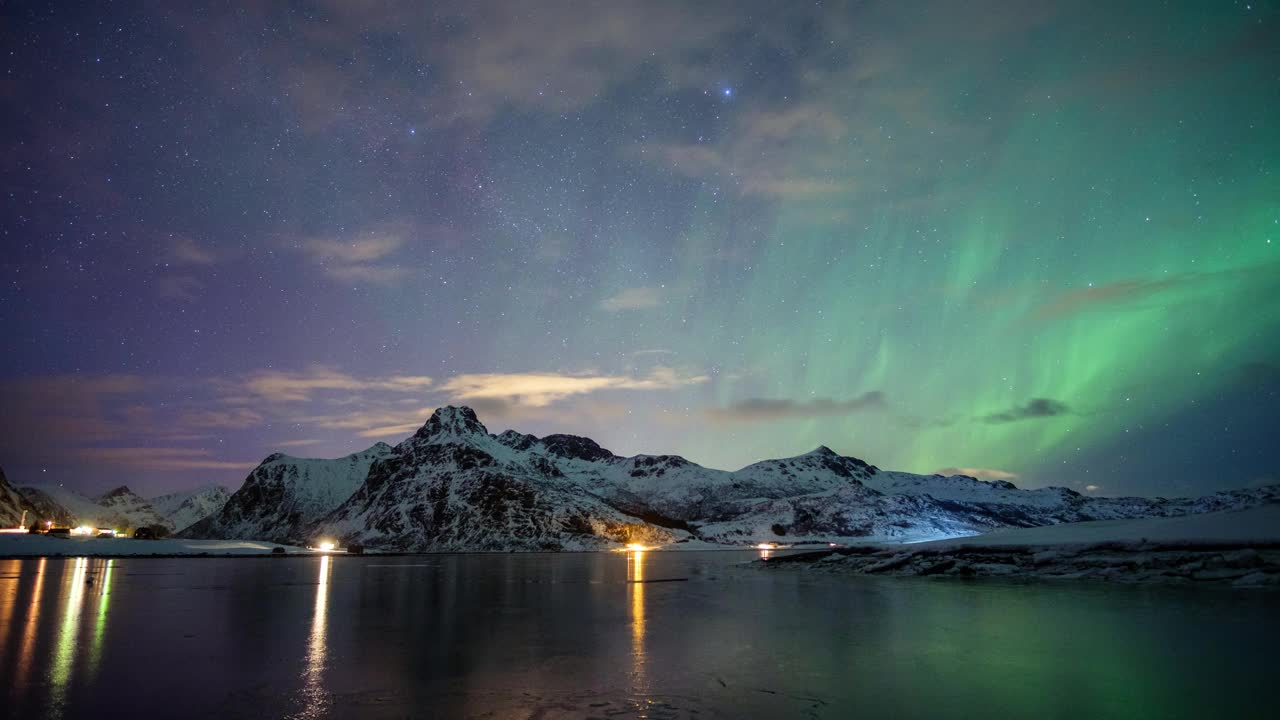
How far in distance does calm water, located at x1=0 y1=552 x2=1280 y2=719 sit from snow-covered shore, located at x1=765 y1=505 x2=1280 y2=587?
7.27 m

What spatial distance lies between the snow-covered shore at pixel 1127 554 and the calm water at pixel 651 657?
727cm

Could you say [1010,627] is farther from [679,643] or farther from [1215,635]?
[679,643]

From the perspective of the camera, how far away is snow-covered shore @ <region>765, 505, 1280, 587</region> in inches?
1738

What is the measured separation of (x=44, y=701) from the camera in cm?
1490

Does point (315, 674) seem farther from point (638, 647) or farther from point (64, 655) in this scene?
point (638, 647)

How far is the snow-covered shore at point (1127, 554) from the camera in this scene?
44156 mm

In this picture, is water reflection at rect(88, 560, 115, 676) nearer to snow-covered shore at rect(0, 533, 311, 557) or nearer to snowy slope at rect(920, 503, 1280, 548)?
snowy slope at rect(920, 503, 1280, 548)

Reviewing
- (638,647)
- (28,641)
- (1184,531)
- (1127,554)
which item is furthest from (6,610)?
(1184,531)

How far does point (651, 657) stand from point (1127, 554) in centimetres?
4532

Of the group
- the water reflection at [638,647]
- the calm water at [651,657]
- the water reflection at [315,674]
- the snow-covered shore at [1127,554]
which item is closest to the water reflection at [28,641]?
the calm water at [651,657]

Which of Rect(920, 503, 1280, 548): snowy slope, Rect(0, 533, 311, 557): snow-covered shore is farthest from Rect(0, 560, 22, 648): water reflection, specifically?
Rect(0, 533, 311, 557): snow-covered shore

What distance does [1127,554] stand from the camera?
4988 cm

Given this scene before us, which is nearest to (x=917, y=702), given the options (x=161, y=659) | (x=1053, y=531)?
(x=161, y=659)

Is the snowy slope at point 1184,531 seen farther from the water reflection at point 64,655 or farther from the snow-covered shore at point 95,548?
the snow-covered shore at point 95,548
